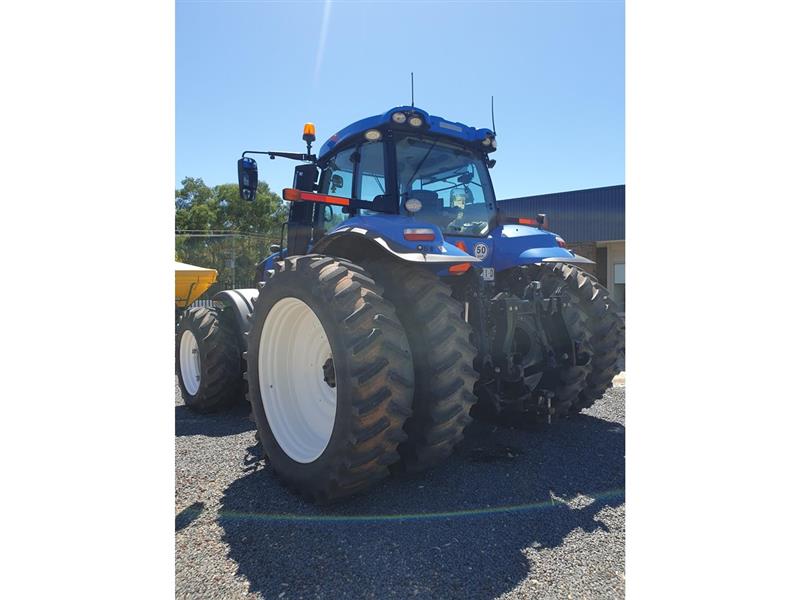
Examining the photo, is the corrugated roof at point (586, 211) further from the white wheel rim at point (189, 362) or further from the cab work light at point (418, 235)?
the cab work light at point (418, 235)

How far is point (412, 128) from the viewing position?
361 centimetres

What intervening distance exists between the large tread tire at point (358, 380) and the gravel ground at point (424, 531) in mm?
235

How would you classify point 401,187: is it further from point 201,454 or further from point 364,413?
point 201,454

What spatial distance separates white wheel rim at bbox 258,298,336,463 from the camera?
310 centimetres

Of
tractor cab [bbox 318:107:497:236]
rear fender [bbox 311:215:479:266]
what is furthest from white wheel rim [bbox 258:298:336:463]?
tractor cab [bbox 318:107:497:236]

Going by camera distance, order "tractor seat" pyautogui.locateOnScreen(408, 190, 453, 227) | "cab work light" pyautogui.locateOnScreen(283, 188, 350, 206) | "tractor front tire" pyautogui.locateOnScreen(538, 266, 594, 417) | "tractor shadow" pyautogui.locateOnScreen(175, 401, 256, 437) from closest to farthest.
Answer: "cab work light" pyautogui.locateOnScreen(283, 188, 350, 206) → "tractor front tire" pyautogui.locateOnScreen(538, 266, 594, 417) → "tractor seat" pyautogui.locateOnScreen(408, 190, 453, 227) → "tractor shadow" pyautogui.locateOnScreen(175, 401, 256, 437)

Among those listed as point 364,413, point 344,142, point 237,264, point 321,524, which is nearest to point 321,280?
point 364,413

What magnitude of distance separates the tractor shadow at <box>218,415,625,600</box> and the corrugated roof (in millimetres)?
12092

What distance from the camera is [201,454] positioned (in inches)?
142

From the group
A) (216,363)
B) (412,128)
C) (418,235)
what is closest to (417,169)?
(412,128)

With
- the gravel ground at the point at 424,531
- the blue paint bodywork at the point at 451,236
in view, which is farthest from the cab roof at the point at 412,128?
the gravel ground at the point at 424,531

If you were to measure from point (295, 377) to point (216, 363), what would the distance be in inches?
66.3

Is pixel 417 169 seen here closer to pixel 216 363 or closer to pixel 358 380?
pixel 358 380

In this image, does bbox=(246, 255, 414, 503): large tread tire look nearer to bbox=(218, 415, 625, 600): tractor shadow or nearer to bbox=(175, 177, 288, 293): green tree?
bbox=(218, 415, 625, 600): tractor shadow
